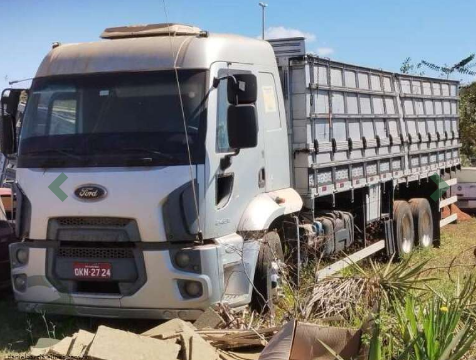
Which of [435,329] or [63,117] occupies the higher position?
[63,117]

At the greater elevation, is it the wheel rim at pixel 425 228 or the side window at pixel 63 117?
the side window at pixel 63 117

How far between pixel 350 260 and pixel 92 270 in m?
2.66

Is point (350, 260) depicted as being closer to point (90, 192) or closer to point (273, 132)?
point (273, 132)

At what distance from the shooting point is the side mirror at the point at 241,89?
244 inches

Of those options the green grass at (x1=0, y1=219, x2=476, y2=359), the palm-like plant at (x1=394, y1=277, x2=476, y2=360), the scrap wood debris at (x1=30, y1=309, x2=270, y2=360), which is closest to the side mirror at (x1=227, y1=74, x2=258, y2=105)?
the green grass at (x1=0, y1=219, x2=476, y2=359)

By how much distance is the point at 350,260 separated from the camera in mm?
7168

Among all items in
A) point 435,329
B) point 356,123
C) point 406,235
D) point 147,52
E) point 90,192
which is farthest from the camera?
point 406,235

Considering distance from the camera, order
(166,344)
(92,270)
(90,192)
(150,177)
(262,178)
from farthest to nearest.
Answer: (262,178) < (92,270) < (90,192) < (150,177) < (166,344)

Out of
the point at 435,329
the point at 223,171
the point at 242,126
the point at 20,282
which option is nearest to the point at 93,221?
the point at 20,282

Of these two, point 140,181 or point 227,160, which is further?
point 227,160

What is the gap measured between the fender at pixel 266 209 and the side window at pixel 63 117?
71.3 inches

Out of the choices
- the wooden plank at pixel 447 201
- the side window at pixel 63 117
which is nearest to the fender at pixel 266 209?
the side window at pixel 63 117

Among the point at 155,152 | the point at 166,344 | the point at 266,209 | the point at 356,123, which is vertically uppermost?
the point at 356,123

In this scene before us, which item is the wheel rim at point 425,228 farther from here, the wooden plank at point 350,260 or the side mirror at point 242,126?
the side mirror at point 242,126
